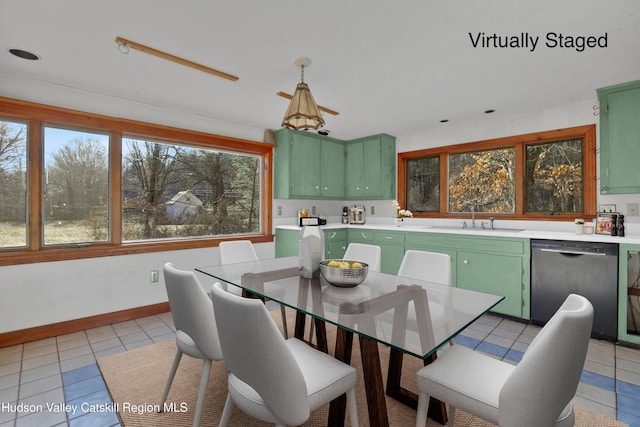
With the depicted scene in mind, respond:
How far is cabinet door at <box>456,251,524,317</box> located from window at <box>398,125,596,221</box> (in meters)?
0.84

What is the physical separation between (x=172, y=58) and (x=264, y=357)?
2.26m

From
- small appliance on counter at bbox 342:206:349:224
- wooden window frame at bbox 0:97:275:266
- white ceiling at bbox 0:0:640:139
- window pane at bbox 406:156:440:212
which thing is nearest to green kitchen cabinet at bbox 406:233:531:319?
window pane at bbox 406:156:440:212

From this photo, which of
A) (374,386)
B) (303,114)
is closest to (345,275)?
(374,386)

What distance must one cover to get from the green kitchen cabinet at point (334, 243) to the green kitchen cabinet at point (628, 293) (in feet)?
9.73

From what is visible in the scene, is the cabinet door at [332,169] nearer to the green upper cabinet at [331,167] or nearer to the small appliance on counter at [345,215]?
the green upper cabinet at [331,167]

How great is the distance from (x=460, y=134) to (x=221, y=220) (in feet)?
11.3

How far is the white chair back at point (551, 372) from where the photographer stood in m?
0.92

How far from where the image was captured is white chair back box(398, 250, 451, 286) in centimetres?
211

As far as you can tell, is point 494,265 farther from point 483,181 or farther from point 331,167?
point 331,167

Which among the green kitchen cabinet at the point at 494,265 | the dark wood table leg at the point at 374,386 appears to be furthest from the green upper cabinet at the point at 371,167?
the dark wood table leg at the point at 374,386

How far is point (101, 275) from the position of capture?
3.03m

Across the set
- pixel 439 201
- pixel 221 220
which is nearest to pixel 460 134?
pixel 439 201

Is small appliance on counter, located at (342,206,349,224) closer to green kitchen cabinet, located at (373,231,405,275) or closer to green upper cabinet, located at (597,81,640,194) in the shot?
green kitchen cabinet, located at (373,231,405,275)

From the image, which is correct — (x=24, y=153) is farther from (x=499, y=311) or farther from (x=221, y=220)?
Result: (x=499, y=311)
